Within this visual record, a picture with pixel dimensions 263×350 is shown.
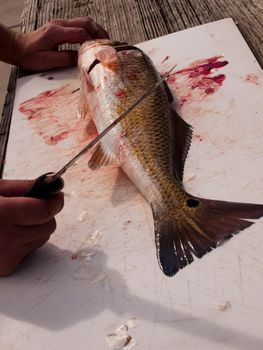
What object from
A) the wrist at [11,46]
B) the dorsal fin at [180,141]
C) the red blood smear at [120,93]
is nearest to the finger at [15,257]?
the dorsal fin at [180,141]

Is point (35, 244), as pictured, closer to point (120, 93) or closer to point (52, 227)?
point (52, 227)

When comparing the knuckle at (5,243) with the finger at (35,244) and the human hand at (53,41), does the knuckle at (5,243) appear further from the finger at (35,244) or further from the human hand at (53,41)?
the human hand at (53,41)

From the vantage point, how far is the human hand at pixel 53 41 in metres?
2.44

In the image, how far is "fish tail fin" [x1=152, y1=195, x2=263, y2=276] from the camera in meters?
1.28

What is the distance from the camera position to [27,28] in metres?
2.98

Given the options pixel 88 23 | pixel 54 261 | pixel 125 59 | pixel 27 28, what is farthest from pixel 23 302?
pixel 27 28

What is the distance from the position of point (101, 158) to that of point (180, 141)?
293 mm

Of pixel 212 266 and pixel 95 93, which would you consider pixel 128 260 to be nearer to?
pixel 212 266

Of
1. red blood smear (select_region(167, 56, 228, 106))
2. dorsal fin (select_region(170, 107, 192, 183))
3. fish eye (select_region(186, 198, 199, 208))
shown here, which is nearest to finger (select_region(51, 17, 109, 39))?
red blood smear (select_region(167, 56, 228, 106))

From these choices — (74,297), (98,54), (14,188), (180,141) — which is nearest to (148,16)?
(98,54)

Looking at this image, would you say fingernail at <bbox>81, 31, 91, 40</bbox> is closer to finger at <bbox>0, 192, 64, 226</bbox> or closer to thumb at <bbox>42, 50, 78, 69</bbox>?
thumb at <bbox>42, 50, 78, 69</bbox>

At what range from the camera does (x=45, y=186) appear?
136 cm

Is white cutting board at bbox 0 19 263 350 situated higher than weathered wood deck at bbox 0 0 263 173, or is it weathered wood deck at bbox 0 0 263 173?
weathered wood deck at bbox 0 0 263 173

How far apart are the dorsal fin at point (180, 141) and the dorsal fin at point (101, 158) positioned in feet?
0.73
